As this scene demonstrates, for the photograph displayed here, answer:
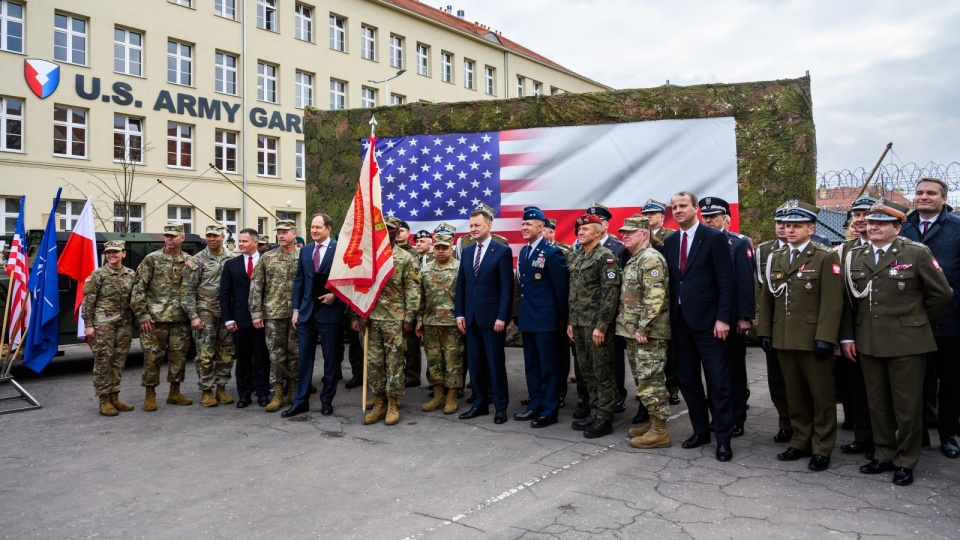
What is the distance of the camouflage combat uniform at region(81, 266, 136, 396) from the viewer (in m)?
6.84

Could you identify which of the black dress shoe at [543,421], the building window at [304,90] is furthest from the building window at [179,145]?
the black dress shoe at [543,421]

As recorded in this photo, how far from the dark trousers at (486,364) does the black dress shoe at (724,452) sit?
1.99 m

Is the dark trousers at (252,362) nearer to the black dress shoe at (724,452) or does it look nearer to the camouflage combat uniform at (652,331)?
the camouflage combat uniform at (652,331)

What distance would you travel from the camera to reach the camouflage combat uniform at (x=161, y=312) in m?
7.08

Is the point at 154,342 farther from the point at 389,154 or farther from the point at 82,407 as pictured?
the point at 389,154

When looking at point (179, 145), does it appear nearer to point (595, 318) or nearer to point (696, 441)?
point (595, 318)

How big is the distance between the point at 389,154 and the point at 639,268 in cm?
647

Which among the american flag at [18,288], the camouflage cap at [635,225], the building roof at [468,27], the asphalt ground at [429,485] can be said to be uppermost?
the building roof at [468,27]

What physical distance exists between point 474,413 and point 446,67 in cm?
3065

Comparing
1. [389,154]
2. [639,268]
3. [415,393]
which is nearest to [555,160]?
[389,154]

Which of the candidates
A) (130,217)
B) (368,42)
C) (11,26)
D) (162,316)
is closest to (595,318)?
(162,316)

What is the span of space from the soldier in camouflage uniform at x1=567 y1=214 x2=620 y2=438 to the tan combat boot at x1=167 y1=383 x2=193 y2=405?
412cm

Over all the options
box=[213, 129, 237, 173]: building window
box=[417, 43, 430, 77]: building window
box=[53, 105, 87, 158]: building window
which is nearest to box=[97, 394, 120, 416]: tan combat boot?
A: box=[53, 105, 87, 158]: building window

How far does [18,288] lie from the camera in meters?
7.64
